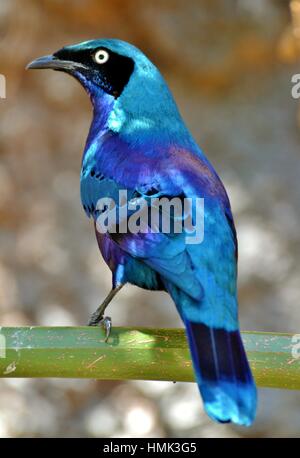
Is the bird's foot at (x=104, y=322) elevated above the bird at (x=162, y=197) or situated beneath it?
situated beneath

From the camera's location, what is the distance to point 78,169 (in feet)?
15.7

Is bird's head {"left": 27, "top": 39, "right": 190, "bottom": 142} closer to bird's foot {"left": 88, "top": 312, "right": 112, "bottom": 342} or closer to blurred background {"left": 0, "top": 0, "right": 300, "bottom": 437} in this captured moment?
bird's foot {"left": 88, "top": 312, "right": 112, "bottom": 342}

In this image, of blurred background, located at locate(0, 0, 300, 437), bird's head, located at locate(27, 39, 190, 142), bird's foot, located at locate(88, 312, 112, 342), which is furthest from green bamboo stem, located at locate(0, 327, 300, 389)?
blurred background, located at locate(0, 0, 300, 437)

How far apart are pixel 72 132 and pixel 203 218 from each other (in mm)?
2338

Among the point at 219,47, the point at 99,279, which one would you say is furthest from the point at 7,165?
the point at 219,47

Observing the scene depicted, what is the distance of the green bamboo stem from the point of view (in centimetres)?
233

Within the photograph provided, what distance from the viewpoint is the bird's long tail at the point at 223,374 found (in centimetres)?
214

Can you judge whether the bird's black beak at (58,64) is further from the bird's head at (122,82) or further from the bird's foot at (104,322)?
the bird's foot at (104,322)

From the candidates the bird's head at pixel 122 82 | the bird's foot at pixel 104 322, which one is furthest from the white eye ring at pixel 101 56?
the bird's foot at pixel 104 322

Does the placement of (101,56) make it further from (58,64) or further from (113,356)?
(113,356)

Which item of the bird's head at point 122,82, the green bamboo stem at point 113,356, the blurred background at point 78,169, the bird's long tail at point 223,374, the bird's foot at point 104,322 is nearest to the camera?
the bird's long tail at point 223,374

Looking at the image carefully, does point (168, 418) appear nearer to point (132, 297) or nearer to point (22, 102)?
point (132, 297)

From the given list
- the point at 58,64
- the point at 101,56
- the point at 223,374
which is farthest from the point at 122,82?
the point at 223,374

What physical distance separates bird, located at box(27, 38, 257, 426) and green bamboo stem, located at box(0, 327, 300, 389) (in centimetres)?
10
